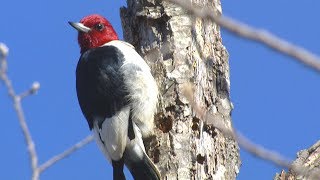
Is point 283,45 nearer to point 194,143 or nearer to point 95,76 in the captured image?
point 194,143

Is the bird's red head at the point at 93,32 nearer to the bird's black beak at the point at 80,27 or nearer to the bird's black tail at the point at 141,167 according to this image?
the bird's black beak at the point at 80,27

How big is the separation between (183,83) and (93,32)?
1.14 meters

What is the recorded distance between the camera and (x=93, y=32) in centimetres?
463

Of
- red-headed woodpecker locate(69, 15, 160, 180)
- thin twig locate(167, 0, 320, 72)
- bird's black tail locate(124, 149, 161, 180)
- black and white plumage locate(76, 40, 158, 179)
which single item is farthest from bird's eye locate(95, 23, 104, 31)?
thin twig locate(167, 0, 320, 72)

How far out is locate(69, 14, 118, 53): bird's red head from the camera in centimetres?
462

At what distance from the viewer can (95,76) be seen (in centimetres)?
394

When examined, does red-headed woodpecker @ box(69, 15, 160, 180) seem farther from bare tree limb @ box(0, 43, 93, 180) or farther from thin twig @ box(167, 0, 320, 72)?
thin twig @ box(167, 0, 320, 72)

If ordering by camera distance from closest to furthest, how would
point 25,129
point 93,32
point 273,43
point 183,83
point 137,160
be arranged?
point 273,43, point 25,129, point 137,160, point 183,83, point 93,32

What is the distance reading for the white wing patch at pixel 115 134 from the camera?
12.0ft

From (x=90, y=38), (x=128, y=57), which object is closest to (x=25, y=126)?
(x=128, y=57)

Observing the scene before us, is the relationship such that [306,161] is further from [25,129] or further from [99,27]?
[25,129]

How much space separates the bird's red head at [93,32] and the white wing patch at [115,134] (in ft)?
3.28

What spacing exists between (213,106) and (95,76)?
2.68ft

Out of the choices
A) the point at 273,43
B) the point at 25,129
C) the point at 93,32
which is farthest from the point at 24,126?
the point at 93,32
